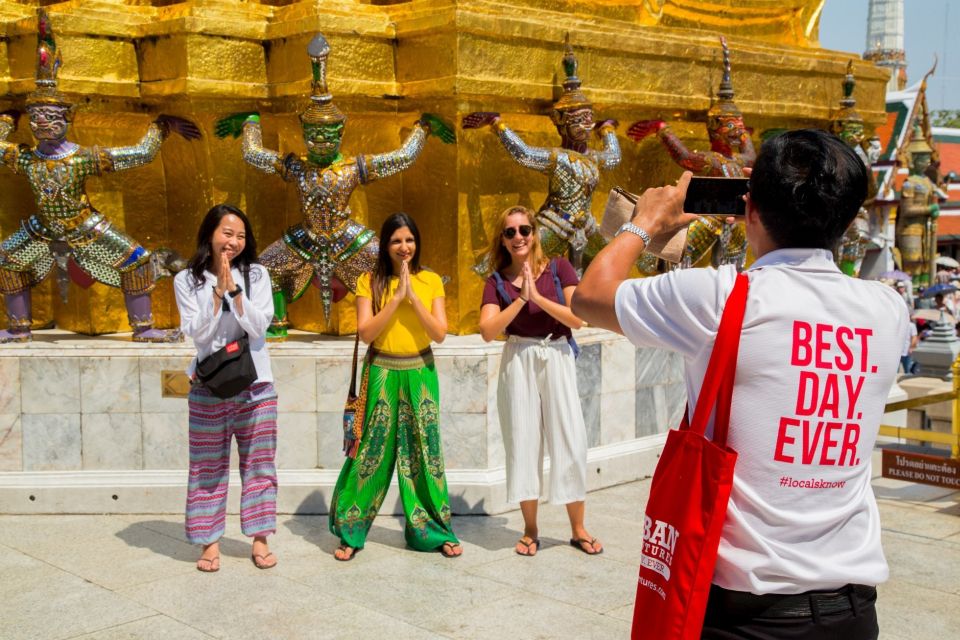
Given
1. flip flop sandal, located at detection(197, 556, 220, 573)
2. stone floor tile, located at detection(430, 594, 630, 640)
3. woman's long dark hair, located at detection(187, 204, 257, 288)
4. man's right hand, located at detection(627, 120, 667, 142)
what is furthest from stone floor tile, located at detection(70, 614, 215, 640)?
man's right hand, located at detection(627, 120, 667, 142)

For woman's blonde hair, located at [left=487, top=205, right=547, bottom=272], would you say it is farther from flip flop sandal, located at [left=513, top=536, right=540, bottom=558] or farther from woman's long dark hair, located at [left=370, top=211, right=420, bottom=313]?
flip flop sandal, located at [left=513, top=536, right=540, bottom=558]

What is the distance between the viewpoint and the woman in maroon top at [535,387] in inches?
219

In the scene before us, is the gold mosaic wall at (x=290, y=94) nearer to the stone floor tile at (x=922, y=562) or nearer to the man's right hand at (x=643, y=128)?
the man's right hand at (x=643, y=128)

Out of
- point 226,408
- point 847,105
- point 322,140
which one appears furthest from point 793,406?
point 847,105

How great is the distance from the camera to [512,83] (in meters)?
6.94

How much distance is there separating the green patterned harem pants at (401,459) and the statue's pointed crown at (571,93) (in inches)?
84.7

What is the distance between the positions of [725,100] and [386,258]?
139 inches

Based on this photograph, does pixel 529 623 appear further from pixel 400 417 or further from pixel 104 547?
pixel 104 547

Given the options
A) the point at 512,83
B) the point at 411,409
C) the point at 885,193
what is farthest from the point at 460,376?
the point at 885,193

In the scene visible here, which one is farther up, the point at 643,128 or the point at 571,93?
the point at 571,93

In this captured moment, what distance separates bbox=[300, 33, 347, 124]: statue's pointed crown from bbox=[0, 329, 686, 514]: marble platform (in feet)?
4.25

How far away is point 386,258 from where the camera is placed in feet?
18.2

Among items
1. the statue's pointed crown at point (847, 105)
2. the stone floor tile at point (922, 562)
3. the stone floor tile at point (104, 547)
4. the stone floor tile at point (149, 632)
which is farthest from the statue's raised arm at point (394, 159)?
the statue's pointed crown at point (847, 105)

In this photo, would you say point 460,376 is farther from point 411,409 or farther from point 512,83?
point 512,83
